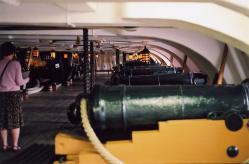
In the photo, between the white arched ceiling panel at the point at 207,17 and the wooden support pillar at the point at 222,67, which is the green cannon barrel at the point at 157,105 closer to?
the white arched ceiling panel at the point at 207,17

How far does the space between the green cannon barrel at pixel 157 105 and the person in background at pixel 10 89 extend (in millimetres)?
2892

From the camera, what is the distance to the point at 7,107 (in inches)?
241

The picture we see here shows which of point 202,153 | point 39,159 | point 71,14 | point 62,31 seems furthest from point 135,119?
point 62,31

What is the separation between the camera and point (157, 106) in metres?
3.38

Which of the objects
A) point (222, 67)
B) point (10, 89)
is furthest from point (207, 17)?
point (222, 67)

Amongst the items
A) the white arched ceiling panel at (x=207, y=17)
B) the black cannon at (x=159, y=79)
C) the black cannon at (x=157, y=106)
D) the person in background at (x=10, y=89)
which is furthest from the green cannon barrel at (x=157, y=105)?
the black cannon at (x=159, y=79)

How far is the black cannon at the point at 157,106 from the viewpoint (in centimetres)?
333

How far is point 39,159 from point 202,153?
11.1ft

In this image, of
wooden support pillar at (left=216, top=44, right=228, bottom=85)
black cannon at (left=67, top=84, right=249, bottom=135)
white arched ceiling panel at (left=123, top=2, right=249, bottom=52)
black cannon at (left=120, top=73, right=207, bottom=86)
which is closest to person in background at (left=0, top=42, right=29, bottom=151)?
white arched ceiling panel at (left=123, top=2, right=249, bottom=52)

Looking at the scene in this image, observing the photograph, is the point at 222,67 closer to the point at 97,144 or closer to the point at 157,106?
the point at 157,106

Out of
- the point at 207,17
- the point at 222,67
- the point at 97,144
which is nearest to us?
the point at 97,144

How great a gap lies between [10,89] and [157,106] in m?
3.26

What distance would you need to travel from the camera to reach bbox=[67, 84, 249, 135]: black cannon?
10.9 feet

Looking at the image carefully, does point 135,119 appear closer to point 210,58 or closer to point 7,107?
point 7,107
